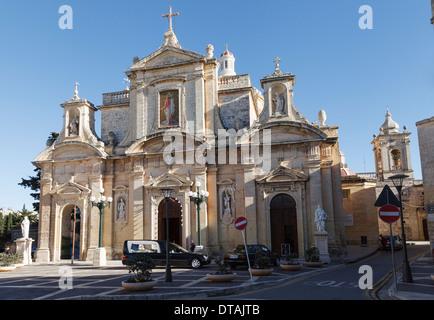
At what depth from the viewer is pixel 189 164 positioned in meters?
27.7

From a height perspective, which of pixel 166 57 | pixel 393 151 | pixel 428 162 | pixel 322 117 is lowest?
pixel 428 162

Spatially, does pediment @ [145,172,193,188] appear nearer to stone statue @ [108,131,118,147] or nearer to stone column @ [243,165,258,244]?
stone column @ [243,165,258,244]

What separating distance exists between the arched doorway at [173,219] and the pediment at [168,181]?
4.05 ft

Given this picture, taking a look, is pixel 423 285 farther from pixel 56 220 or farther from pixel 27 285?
pixel 56 220

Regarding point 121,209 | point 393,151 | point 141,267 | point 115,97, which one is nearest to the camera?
point 141,267

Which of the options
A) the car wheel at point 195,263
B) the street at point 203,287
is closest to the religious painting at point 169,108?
the car wheel at point 195,263

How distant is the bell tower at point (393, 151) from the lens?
48781 mm

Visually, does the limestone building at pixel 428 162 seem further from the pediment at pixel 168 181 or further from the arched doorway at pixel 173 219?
the arched doorway at pixel 173 219

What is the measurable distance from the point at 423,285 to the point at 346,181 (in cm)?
2797

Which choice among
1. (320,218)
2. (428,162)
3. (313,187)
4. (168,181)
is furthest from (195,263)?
(428,162)

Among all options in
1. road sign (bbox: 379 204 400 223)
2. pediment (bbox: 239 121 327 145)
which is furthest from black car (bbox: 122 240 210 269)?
road sign (bbox: 379 204 400 223)

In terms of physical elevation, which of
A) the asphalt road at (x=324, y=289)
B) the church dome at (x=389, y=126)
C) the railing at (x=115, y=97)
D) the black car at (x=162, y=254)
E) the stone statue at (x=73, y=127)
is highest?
the church dome at (x=389, y=126)

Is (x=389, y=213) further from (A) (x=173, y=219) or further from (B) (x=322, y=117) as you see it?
(A) (x=173, y=219)

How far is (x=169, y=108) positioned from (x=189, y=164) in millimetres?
4908
